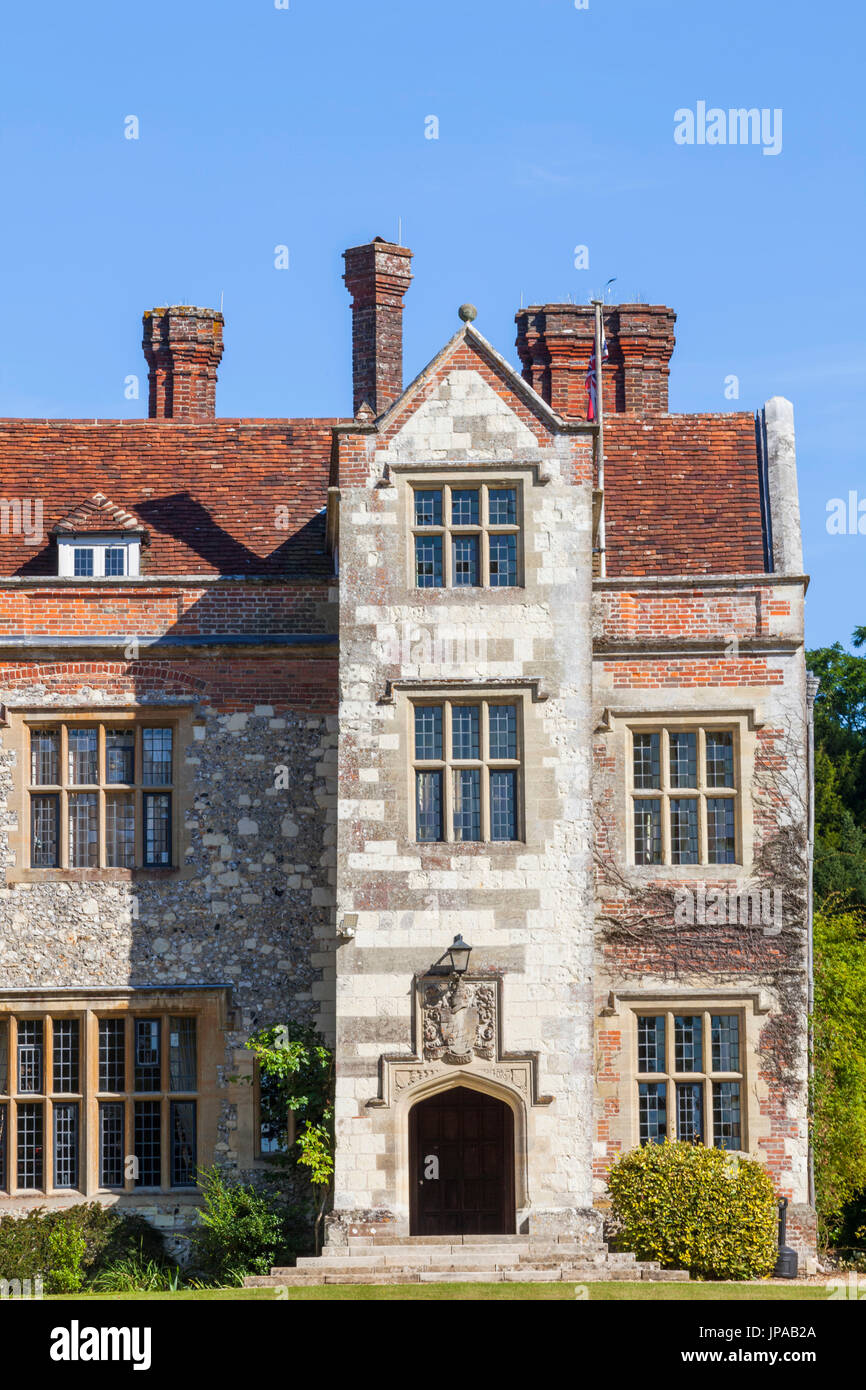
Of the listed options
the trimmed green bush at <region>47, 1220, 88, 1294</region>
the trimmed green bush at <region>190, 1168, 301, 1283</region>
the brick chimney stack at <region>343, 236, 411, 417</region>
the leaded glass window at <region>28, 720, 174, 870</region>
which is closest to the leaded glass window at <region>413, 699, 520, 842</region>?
the leaded glass window at <region>28, 720, 174, 870</region>

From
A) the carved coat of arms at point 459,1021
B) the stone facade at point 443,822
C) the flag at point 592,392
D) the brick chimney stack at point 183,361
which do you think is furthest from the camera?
the brick chimney stack at point 183,361

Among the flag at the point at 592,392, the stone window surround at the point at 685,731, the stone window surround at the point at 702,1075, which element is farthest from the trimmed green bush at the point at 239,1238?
the flag at the point at 592,392

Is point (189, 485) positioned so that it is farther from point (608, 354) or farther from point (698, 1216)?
point (698, 1216)

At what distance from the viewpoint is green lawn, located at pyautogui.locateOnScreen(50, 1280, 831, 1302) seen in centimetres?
1599

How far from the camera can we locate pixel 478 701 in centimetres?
1941

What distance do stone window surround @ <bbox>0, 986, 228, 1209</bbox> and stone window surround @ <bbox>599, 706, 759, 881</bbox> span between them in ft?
14.4

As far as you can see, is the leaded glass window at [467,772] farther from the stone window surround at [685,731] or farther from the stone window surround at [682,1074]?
the stone window surround at [682,1074]

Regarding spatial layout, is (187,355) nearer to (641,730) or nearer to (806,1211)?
(641,730)

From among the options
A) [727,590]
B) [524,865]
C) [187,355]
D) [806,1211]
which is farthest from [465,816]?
[187,355]

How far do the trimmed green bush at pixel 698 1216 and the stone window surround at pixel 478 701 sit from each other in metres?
3.31

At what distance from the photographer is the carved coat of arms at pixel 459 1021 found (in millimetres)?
18688

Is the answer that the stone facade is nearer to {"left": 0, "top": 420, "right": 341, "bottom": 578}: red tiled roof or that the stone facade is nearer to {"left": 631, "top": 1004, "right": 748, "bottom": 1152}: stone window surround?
{"left": 631, "top": 1004, "right": 748, "bottom": 1152}: stone window surround

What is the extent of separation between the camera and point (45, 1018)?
2006cm

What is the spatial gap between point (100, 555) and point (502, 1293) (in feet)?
31.0
